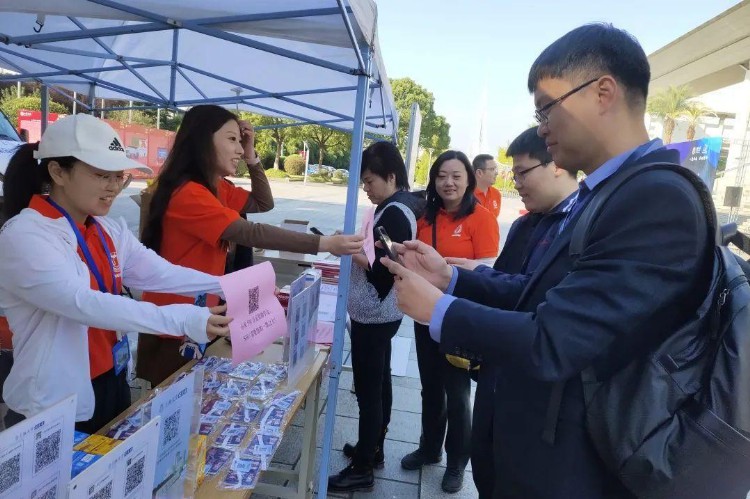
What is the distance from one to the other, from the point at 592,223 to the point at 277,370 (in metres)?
1.58

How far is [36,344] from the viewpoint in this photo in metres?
1.40

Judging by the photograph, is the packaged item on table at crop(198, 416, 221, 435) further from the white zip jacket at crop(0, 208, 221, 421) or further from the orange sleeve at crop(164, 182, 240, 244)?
the orange sleeve at crop(164, 182, 240, 244)

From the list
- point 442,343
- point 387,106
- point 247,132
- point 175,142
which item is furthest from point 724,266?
point 387,106

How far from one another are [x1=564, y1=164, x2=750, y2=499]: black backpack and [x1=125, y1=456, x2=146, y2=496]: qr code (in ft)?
2.89

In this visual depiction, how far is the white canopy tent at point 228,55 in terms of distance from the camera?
6.50 ft

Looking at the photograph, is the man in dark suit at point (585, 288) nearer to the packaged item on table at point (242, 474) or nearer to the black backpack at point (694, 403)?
the black backpack at point (694, 403)

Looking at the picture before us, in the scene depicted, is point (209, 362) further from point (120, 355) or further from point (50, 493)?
point (50, 493)

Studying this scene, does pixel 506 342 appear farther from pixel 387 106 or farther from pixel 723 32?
pixel 723 32

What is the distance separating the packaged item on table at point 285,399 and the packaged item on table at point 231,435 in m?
0.20

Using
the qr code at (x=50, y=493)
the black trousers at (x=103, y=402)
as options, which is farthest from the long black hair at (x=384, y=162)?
the qr code at (x=50, y=493)

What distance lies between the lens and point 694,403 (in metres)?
0.94

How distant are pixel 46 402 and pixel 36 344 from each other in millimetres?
163

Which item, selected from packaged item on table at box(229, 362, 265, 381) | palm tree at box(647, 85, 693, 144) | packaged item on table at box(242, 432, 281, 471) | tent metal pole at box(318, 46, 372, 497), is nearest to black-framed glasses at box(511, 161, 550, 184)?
tent metal pole at box(318, 46, 372, 497)

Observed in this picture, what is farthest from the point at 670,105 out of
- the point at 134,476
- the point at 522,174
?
the point at 134,476
